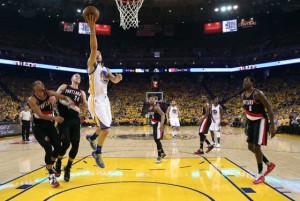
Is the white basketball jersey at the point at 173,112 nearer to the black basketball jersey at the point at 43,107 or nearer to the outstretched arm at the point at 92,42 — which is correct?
the black basketball jersey at the point at 43,107

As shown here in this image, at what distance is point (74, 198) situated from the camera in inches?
216

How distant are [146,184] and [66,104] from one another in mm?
2458

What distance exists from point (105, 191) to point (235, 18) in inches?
1445

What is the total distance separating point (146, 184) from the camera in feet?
21.4

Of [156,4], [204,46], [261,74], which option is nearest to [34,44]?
[156,4]

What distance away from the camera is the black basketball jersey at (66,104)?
6.89 m

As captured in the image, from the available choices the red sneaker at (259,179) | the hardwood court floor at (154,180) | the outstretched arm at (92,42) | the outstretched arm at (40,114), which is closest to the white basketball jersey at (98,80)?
the outstretched arm at (92,42)

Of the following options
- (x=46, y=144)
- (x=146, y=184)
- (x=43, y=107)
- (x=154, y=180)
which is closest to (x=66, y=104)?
(x=43, y=107)

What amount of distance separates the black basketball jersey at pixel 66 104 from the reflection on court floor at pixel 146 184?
4.90 ft

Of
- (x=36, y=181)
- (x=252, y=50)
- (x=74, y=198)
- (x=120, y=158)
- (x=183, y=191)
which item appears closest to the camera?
(x=74, y=198)

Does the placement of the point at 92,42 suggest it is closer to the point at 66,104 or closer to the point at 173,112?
the point at 66,104

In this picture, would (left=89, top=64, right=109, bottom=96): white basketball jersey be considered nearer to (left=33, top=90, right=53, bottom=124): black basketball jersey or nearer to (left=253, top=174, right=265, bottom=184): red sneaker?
(left=33, top=90, right=53, bottom=124): black basketball jersey

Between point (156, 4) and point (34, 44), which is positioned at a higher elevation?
point (156, 4)

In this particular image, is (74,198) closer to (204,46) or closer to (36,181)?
(36,181)
